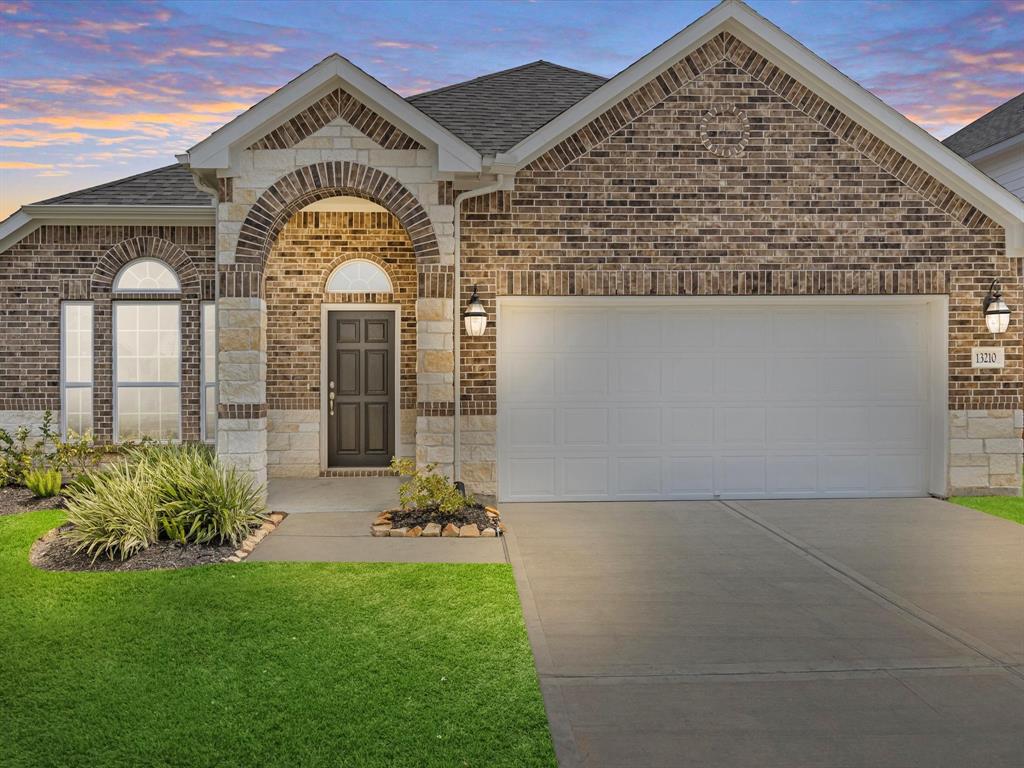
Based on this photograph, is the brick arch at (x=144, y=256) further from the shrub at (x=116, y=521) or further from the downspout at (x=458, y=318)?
the shrub at (x=116, y=521)

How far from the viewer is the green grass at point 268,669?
3527mm

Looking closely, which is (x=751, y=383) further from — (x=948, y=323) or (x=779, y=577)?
(x=779, y=577)

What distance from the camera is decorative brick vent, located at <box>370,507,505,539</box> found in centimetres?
779

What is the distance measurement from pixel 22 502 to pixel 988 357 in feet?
41.5

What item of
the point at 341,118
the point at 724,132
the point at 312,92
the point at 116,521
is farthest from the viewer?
the point at 724,132

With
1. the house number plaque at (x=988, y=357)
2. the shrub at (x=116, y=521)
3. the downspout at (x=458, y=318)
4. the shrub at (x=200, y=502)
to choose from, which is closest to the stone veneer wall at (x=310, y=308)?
the downspout at (x=458, y=318)

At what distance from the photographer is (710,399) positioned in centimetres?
980

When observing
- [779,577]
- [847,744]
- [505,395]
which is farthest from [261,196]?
[847,744]

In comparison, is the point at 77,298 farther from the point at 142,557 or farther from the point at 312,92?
the point at 142,557

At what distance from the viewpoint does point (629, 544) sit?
753 cm

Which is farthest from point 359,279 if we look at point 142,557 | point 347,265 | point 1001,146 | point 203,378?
point 1001,146

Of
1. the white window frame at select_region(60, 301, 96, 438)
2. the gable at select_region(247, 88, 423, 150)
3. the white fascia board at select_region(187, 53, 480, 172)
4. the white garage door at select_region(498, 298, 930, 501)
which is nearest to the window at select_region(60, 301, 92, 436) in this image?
the white window frame at select_region(60, 301, 96, 438)

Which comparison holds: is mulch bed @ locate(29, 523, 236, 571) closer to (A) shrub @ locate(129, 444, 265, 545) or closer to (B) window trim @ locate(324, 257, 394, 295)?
(A) shrub @ locate(129, 444, 265, 545)

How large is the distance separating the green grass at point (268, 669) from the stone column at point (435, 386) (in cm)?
263
